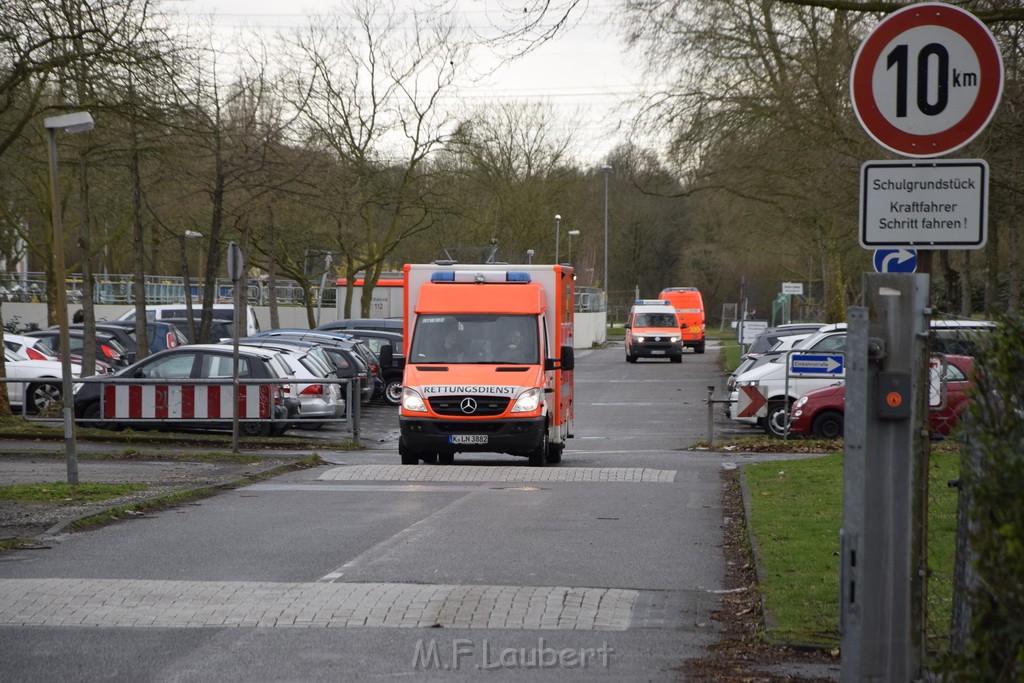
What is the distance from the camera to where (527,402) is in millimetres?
16641

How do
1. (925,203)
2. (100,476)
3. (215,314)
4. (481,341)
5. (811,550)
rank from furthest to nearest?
(215,314) < (481,341) < (100,476) < (811,550) < (925,203)

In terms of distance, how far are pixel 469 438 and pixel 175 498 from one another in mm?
4714

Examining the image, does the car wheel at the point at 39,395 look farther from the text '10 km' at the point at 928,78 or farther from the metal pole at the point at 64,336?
the text '10 km' at the point at 928,78

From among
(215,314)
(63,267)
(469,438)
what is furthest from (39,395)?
(215,314)

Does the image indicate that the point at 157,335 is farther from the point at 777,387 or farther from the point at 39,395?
A: the point at 777,387

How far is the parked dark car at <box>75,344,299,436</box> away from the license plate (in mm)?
4457

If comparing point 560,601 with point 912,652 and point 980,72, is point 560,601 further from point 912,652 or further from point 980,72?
point 980,72

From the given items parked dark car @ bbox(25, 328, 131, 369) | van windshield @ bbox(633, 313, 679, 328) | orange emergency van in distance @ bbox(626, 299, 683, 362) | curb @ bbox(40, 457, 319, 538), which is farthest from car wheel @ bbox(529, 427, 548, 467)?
van windshield @ bbox(633, 313, 679, 328)

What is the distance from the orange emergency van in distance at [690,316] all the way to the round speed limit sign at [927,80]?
181 feet

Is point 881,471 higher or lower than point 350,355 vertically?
higher

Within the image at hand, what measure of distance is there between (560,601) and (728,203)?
3154 cm

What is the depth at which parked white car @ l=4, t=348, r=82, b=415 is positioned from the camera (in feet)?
77.9

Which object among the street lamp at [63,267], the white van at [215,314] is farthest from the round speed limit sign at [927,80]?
the white van at [215,314]

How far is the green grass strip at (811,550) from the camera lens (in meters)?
6.93
